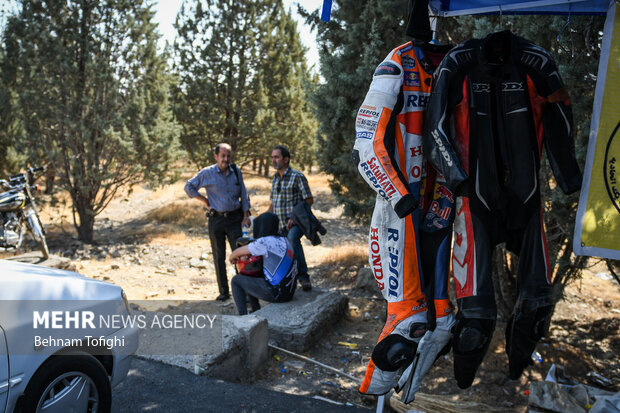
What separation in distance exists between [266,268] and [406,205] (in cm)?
352

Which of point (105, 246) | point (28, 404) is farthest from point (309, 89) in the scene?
point (105, 246)

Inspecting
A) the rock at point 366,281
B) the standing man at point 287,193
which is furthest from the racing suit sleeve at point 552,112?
the rock at point 366,281

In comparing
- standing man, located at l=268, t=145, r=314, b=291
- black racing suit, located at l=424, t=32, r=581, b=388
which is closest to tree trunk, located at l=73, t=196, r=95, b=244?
standing man, located at l=268, t=145, r=314, b=291

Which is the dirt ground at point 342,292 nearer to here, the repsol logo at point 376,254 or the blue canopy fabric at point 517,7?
the repsol logo at point 376,254

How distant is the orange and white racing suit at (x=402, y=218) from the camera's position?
2330mm

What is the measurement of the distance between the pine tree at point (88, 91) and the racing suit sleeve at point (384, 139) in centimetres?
1038

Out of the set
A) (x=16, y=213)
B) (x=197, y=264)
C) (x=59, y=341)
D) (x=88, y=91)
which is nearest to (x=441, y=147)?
(x=59, y=341)

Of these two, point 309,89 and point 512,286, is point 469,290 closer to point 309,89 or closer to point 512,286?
point 512,286

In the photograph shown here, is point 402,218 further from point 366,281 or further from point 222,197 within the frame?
point 366,281

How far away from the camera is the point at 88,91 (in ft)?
37.5

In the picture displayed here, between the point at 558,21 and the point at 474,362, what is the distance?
112 inches

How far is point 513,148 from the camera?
235 centimetres

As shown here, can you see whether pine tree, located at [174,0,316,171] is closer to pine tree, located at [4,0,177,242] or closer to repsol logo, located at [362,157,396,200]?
pine tree, located at [4,0,177,242]

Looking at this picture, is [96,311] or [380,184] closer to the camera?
[380,184]
